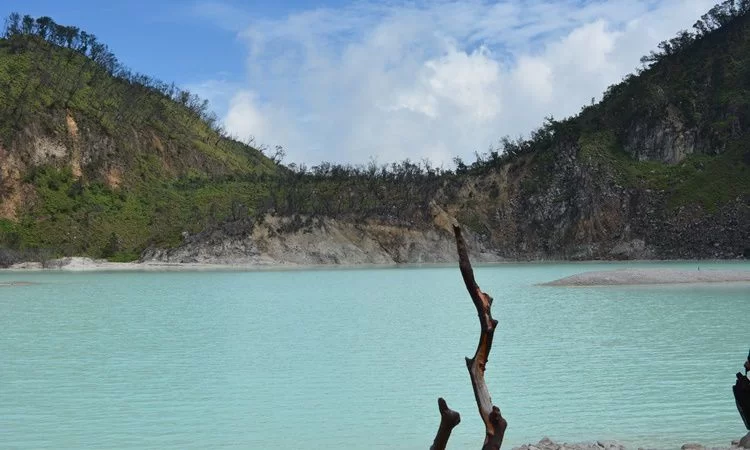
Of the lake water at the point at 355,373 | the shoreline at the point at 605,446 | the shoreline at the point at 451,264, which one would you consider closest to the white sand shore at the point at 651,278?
the shoreline at the point at 451,264

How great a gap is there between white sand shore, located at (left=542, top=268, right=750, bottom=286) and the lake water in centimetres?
1394

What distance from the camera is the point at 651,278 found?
55.9 meters

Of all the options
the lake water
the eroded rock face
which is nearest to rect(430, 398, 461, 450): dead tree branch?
the lake water

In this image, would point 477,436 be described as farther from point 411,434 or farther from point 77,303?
point 77,303

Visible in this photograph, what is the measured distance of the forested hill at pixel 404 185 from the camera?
105750 millimetres

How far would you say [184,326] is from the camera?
32.5 meters

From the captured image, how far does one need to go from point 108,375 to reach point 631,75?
130435 mm

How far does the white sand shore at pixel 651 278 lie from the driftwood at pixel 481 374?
5182 centimetres

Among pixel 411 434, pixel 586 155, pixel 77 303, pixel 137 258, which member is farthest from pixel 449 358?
pixel 586 155

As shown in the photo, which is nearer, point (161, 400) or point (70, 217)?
point (161, 400)

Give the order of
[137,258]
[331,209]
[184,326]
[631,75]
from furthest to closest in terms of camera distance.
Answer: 1. [631,75]
2. [331,209]
3. [137,258]
4. [184,326]

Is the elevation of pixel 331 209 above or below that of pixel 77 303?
above

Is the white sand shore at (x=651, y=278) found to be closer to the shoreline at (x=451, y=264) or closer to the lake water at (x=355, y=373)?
the shoreline at (x=451, y=264)

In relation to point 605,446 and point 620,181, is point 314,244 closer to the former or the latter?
point 620,181
